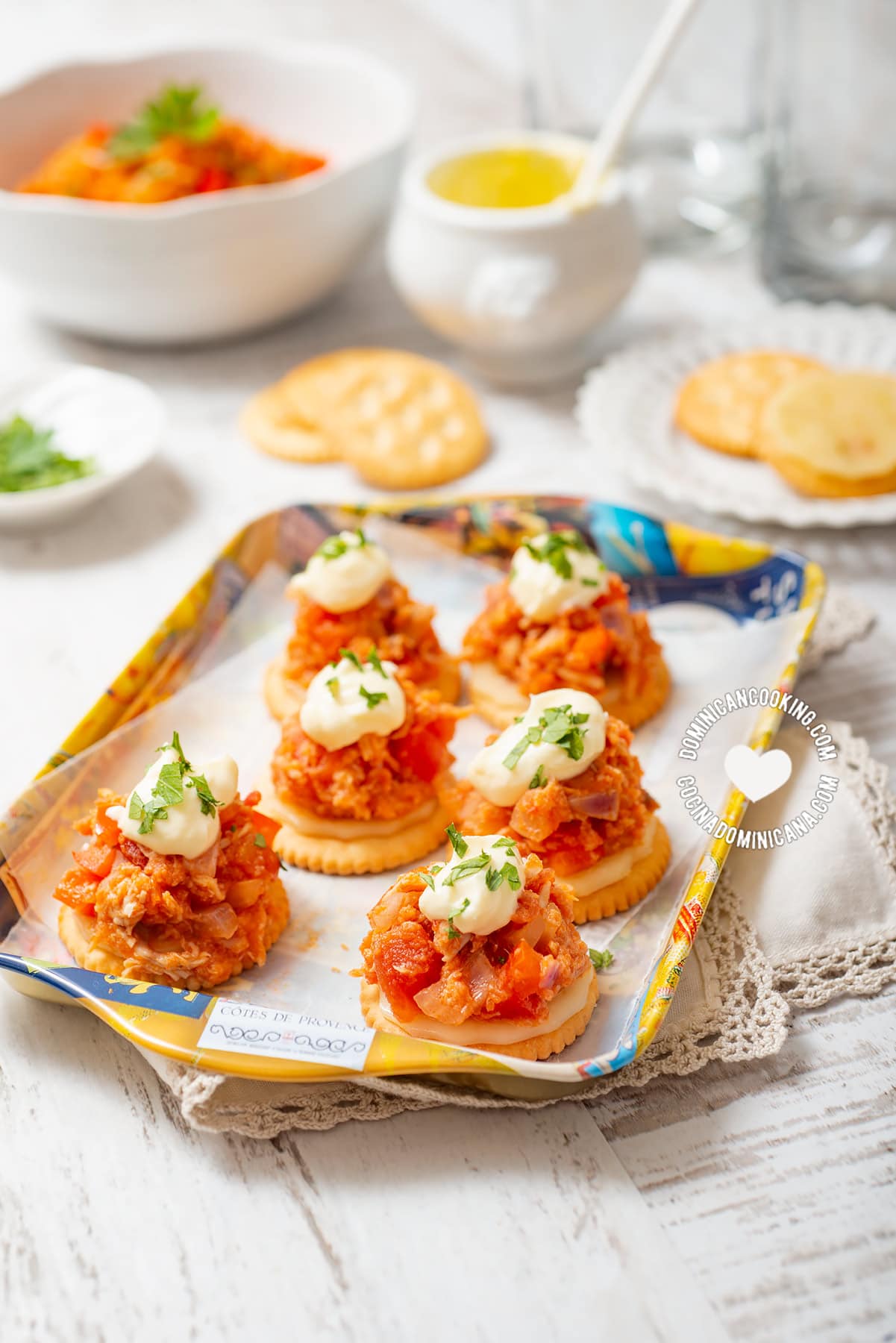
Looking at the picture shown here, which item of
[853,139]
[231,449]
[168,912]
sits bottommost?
[231,449]

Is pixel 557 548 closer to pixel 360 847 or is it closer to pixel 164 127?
pixel 360 847

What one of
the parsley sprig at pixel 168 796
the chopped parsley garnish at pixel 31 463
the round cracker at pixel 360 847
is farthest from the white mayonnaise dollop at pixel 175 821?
the chopped parsley garnish at pixel 31 463

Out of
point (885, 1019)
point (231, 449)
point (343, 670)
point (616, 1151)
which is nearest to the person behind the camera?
point (616, 1151)

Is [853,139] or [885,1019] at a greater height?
[853,139]

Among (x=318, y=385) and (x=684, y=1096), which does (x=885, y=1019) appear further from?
(x=318, y=385)

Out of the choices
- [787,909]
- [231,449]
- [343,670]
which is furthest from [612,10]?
[787,909]

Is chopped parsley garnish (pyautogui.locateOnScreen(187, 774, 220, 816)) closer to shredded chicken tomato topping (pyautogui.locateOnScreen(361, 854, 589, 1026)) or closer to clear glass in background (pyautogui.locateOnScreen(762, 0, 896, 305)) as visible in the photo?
shredded chicken tomato topping (pyautogui.locateOnScreen(361, 854, 589, 1026))

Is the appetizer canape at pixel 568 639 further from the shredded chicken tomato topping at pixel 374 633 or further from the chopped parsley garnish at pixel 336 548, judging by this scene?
the chopped parsley garnish at pixel 336 548

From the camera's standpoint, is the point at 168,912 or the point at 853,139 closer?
the point at 168,912
